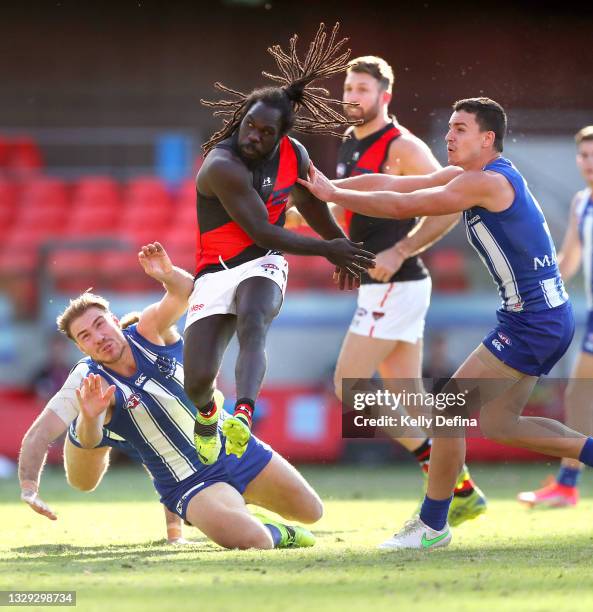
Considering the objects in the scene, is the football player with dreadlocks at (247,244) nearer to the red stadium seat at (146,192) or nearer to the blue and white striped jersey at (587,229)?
the blue and white striped jersey at (587,229)

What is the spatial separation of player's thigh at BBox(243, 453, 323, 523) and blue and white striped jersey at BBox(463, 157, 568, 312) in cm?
159

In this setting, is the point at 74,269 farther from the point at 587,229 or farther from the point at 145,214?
the point at 587,229

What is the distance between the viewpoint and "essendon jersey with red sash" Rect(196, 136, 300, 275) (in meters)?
6.26

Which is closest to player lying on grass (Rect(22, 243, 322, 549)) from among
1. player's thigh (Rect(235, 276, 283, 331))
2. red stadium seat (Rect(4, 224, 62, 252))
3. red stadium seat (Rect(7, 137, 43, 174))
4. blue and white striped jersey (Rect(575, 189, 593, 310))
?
player's thigh (Rect(235, 276, 283, 331))

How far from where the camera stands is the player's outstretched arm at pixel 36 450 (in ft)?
19.5

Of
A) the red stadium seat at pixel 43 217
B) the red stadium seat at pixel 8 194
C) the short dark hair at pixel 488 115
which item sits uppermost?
the short dark hair at pixel 488 115

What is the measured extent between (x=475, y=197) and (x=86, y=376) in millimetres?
2265

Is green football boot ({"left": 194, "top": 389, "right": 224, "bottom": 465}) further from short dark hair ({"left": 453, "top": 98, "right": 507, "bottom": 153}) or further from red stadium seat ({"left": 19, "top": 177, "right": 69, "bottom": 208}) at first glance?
red stadium seat ({"left": 19, "top": 177, "right": 69, "bottom": 208})

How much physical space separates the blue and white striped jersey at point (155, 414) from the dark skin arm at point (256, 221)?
40.2 inches

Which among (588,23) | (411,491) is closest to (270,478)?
(411,491)

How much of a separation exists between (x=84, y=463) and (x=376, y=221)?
260 centimetres

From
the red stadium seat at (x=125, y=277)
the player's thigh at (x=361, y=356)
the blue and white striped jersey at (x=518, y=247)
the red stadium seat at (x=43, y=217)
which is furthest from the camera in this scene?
the red stadium seat at (x=43, y=217)

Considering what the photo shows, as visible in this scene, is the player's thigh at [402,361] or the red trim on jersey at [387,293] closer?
the red trim on jersey at [387,293]

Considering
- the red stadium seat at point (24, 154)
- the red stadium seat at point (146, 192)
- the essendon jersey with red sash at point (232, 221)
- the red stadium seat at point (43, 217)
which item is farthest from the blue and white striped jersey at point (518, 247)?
the red stadium seat at point (24, 154)
